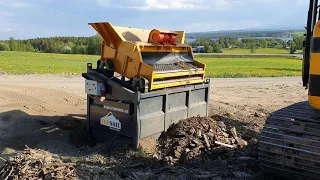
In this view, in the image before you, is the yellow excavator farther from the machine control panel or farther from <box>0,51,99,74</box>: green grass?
<box>0,51,99,74</box>: green grass

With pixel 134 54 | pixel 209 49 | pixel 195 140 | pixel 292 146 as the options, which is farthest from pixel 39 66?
pixel 209 49

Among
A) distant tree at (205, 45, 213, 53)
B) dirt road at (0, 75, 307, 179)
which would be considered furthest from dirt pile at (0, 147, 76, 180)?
distant tree at (205, 45, 213, 53)

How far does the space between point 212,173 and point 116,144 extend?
7.05ft

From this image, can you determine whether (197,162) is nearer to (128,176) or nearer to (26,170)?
(128,176)

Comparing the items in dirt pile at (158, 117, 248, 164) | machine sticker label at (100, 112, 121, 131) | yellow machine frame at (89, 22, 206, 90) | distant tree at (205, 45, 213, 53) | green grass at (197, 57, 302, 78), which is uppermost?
yellow machine frame at (89, 22, 206, 90)

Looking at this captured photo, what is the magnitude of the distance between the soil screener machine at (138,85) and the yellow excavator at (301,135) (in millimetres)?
2654

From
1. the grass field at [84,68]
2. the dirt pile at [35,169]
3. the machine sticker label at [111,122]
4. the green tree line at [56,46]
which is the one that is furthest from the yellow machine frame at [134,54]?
the green tree line at [56,46]

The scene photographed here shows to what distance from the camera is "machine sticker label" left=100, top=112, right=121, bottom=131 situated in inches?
306

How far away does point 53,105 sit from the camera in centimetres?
1046

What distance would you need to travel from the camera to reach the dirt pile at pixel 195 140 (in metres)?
7.43

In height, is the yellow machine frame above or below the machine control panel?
above

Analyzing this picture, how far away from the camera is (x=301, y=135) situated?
17.4 feet

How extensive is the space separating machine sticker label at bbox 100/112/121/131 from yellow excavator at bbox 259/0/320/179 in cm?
311

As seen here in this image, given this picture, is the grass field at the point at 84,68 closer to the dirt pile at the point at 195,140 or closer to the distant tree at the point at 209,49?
the dirt pile at the point at 195,140
